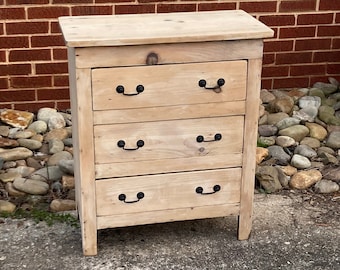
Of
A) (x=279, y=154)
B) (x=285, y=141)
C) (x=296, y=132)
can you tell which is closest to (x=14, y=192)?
(x=279, y=154)

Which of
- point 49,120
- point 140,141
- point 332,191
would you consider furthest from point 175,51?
point 49,120

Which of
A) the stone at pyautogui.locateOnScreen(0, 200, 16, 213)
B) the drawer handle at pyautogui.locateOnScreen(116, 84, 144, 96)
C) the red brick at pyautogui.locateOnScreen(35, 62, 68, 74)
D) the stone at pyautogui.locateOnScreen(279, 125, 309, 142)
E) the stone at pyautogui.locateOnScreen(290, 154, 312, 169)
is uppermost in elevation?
the drawer handle at pyautogui.locateOnScreen(116, 84, 144, 96)

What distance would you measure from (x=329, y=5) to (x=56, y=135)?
85.1 inches

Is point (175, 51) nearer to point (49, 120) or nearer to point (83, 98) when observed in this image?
point (83, 98)

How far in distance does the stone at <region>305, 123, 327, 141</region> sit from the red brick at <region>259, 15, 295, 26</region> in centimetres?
80

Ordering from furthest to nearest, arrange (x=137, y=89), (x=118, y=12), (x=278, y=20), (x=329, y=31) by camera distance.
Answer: (x=329, y=31), (x=278, y=20), (x=118, y=12), (x=137, y=89)

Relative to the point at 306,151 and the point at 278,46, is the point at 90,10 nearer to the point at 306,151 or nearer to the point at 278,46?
the point at 278,46

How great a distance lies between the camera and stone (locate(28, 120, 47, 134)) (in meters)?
4.41

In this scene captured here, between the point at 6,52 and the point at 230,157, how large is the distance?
1.97m

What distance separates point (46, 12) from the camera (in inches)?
175

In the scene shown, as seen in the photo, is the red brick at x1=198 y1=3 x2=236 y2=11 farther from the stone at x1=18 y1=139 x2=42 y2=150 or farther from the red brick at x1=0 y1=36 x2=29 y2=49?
the stone at x1=18 y1=139 x2=42 y2=150

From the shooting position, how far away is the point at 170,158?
3.14 metres

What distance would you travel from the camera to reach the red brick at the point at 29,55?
4496 millimetres

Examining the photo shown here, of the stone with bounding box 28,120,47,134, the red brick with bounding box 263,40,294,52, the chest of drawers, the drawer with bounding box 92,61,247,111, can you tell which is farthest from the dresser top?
the red brick with bounding box 263,40,294,52
